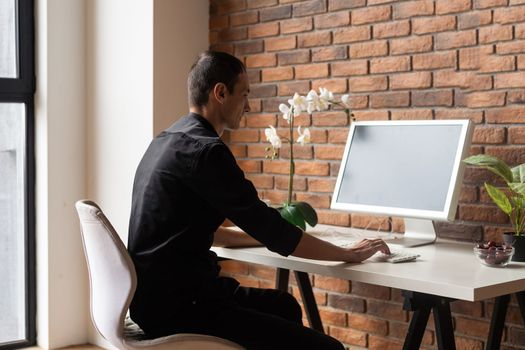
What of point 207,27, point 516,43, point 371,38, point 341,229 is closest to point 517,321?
point 341,229

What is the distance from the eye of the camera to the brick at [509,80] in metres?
2.80

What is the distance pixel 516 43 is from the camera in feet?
9.20

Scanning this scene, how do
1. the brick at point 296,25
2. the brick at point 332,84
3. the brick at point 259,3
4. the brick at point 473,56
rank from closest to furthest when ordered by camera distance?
the brick at point 473,56 → the brick at point 332,84 → the brick at point 296,25 → the brick at point 259,3

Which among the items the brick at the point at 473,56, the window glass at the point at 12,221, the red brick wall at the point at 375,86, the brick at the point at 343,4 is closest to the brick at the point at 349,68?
the red brick wall at the point at 375,86

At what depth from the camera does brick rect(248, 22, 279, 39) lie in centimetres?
367

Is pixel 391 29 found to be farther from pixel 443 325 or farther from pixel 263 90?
pixel 443 325

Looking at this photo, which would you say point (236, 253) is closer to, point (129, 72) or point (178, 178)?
point (178, 178)

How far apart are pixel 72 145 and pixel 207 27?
0.87m

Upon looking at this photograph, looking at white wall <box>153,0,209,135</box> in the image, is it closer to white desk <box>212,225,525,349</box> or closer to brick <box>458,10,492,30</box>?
white desk <box>212,225,525,349</box>

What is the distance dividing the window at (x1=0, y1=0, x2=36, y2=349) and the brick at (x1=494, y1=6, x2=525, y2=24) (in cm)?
221

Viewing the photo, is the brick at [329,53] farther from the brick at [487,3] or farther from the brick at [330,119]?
the brick at [487,3]

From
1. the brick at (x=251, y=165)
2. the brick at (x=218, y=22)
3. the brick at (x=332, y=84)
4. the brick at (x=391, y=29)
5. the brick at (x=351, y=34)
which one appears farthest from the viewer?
the brick at (x=218, y=22)

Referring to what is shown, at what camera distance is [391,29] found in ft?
10.5

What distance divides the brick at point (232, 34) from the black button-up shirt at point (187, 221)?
1.62 metres
